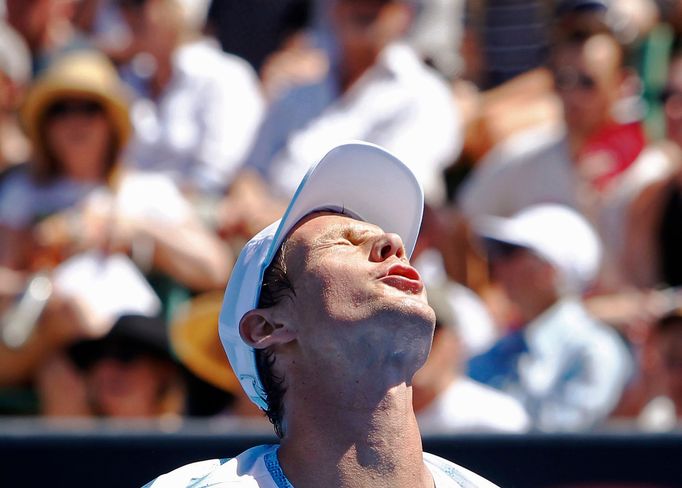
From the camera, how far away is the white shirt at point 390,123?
5.53m

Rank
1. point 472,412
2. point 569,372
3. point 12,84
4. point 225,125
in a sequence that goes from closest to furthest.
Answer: point 472,412 < point 569,372 < point 225,125 < point 12,84

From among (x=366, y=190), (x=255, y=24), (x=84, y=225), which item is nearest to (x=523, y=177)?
(x=84, y=225)

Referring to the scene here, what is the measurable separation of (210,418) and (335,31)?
1.79 m

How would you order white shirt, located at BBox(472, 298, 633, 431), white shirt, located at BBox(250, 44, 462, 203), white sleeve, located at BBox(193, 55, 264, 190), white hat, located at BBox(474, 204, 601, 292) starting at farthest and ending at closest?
1. white sleeve, located at BBox(193, 55, 264, 190)
2. white shirt, located at BBox(250, 44, 462, 203)
3. white hat, located at BBox(474, 204, 601, 292)
4. white shirt, located at BBox(472, 298, 633, 431)

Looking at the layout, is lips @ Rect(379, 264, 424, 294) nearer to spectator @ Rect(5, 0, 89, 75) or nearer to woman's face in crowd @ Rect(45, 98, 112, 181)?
woman's face in crowd @ Rect(45, 98, 112, 181)

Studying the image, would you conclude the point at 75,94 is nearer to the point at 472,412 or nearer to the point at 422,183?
the point at 422,183

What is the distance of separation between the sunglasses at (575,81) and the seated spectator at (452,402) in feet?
4.64

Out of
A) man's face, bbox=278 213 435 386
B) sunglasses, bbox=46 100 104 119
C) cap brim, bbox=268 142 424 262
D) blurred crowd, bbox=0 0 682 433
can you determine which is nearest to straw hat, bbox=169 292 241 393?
blurred crowd, bbox=0 0 682 433

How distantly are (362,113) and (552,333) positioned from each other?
132cm

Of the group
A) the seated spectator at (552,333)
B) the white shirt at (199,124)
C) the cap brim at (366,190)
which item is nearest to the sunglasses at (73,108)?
the white shirt at (199,124)

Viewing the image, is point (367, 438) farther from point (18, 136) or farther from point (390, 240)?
point (18, 136)

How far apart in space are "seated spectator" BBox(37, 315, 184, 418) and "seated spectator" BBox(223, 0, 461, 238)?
70 cm

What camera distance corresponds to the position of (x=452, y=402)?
473cm

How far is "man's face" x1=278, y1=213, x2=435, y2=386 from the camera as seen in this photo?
2.37m
